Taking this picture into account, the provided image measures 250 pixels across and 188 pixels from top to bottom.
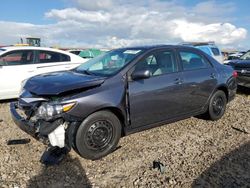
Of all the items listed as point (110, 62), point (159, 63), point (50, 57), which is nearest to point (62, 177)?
point (110, 62)

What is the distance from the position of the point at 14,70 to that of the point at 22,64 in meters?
0.30

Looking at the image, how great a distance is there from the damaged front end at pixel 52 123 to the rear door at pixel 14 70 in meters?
3.49

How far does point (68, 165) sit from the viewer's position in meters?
3.75

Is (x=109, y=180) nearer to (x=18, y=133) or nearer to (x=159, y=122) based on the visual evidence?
(x=159, y=122)

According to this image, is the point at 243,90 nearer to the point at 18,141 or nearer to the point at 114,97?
the point at 114,97

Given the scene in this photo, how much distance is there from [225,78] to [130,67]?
2.59 metres

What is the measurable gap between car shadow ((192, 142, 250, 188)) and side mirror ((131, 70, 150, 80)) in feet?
5.27

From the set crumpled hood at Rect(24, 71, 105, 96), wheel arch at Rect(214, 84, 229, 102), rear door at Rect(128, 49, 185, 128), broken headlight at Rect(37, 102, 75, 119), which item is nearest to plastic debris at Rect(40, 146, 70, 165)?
broken headlight at Rect(37, 102, 75, 119)

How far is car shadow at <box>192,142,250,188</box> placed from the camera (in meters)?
3.31

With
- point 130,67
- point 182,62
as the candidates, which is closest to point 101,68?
point 130,67

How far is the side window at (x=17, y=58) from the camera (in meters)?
7.12

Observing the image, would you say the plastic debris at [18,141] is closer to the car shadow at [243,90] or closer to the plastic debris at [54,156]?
the plastic debris at [54,156]

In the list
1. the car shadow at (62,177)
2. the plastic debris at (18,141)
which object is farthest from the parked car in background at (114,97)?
the plastic debris at (18,141)

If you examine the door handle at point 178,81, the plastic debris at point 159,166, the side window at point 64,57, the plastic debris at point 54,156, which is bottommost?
the plastic debris at point 159,166
